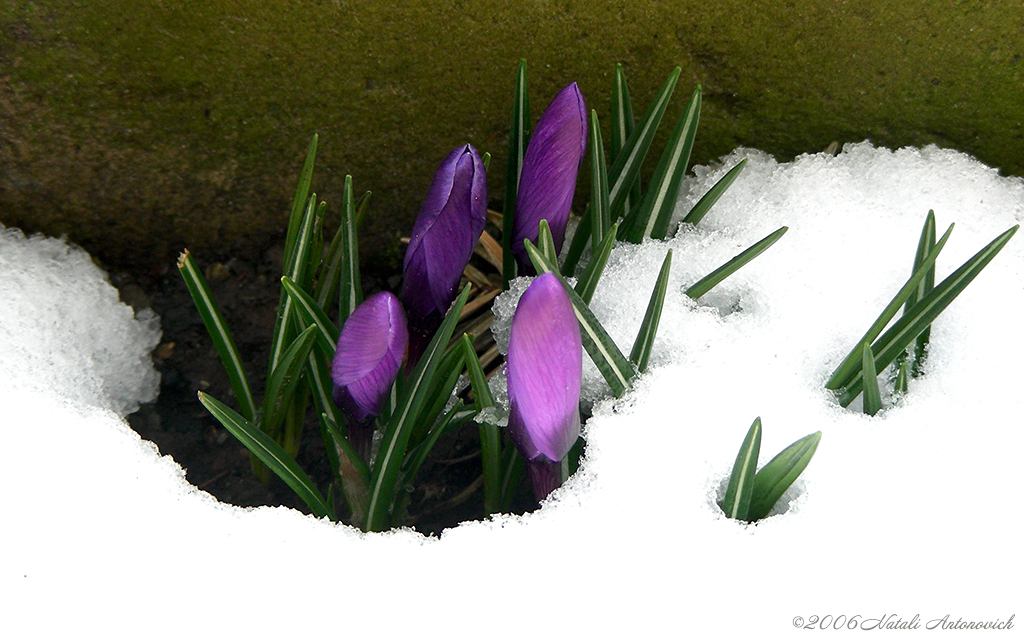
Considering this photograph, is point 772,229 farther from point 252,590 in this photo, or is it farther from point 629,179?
point 252,590

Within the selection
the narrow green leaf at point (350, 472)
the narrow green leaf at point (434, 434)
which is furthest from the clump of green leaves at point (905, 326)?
the narrow green leaf at point (350, 472)

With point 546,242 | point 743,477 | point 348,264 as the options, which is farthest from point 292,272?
point 743,477

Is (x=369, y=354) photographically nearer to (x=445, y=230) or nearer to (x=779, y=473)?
(x=445, y=230)

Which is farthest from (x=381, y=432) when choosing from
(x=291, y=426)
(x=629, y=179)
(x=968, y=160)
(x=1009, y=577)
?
(x=968, y=160)

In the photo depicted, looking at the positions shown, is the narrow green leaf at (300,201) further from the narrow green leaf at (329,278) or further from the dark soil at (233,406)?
the dark soil at (233,406)

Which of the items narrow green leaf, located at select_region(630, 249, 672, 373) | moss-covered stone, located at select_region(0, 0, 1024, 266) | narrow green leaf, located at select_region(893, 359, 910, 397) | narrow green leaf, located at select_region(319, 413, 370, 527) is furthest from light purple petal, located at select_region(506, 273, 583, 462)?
moss-covered stone, located at select_region(0, 0, 1024, 266)

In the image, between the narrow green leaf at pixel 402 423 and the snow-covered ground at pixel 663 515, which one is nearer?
the snow-covered ground at pixel 663 515
